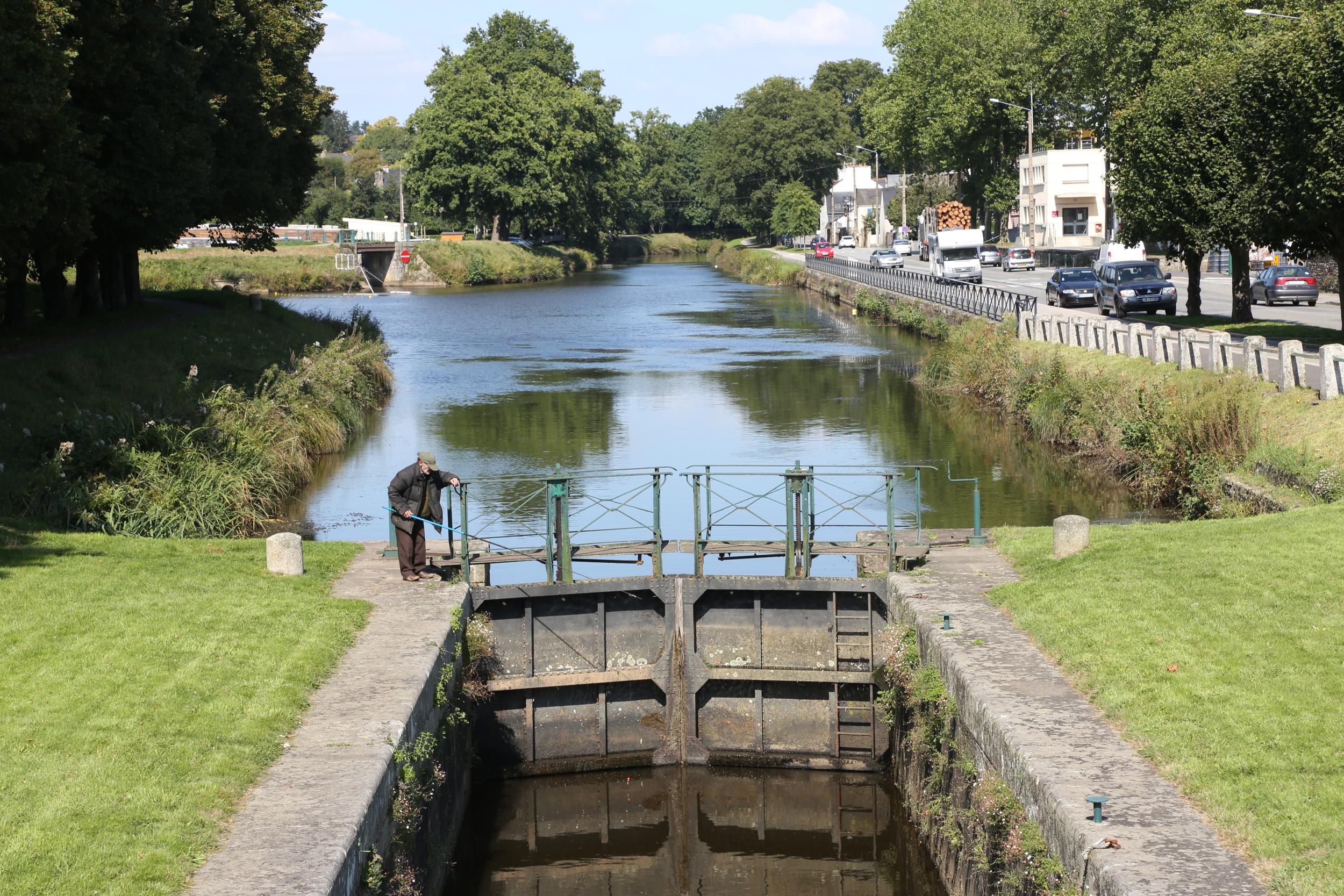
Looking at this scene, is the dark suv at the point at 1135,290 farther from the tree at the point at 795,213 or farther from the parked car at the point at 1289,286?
the tree at the point at 795,213

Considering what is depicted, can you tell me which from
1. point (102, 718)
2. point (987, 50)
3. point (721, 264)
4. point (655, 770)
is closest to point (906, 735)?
point (655, 770)

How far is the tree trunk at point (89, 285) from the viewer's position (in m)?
38.2

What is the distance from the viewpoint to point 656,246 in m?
157

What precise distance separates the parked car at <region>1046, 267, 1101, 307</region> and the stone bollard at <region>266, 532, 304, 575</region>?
124 feet

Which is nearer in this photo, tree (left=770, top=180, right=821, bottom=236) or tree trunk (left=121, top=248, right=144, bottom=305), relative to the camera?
tree trunk (left=121, top=248, right=144, bottom=305)

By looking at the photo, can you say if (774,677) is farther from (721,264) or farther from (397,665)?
(721,264)

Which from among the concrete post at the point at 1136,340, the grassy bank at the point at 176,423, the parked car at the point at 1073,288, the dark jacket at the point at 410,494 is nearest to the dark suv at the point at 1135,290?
the parked car at the point at 1073,288

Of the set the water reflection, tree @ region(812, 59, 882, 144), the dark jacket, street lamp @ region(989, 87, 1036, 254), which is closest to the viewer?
the water reflection

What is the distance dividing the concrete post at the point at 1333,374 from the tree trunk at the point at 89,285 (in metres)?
30.1

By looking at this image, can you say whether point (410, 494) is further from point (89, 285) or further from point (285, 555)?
point (89, 285)

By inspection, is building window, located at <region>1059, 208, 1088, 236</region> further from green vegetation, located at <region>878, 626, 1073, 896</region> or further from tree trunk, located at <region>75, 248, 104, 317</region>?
green vegetation, located at <region>878, 626, 1073, 896</region>

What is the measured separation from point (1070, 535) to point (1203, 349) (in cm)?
1431

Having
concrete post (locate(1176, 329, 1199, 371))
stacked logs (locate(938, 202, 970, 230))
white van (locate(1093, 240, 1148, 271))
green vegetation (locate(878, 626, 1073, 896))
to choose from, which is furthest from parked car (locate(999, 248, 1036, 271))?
green vegetation (locate(878, 626, 1073, 896))

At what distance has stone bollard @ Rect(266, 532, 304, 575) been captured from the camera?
647 inches
